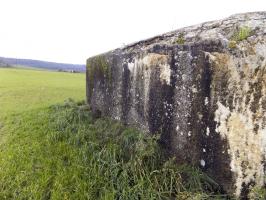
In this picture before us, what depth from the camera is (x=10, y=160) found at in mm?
5594

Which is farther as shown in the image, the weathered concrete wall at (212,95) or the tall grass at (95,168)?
the tall grass at (95,168)

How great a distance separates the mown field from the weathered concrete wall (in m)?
0.29

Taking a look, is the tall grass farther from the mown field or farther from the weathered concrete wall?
the weathered concrete wall

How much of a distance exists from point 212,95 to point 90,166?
2.26 m

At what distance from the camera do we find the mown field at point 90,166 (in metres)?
4.00

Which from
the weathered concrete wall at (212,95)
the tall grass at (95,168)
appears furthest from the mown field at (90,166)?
the weathered concrete wall at (212,95)

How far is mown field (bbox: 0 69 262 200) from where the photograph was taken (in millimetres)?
3998

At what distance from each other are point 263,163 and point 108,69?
13.2 ft

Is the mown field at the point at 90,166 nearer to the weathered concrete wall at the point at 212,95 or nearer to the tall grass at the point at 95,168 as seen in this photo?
the tall grass at the point at 95,168

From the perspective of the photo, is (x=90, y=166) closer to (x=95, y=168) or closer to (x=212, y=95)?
(x=95, y=168)

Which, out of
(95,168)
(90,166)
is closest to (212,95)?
(95,168)

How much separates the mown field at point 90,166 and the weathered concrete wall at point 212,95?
0.29 m

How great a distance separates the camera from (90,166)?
4.83m

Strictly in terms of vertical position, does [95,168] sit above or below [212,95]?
below
